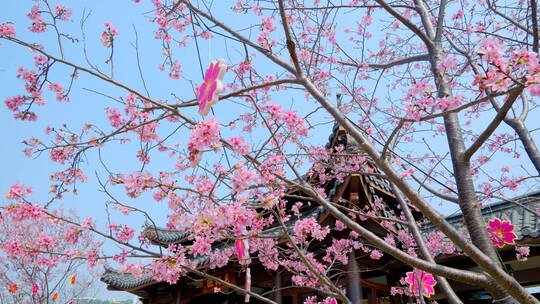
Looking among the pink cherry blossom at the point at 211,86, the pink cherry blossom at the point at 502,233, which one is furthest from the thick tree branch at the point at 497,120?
the pink cherry blossom at the point at 502,233

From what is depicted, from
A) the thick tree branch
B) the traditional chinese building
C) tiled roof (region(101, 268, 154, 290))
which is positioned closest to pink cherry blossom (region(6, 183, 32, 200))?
the traditional chinese building

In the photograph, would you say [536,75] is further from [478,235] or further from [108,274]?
[108,274]

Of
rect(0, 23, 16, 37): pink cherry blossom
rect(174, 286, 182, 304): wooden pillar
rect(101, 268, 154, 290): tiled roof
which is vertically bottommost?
rect(174, 286, 182, 304): wooden pillar

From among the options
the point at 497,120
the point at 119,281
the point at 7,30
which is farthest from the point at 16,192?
the point at 119,281

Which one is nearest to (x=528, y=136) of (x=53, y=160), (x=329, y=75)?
(x=329, y=75)

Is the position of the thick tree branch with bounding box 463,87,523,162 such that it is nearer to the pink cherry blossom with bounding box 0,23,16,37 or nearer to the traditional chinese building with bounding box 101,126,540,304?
the traditional chinese building with bounding box 101,126,540,304

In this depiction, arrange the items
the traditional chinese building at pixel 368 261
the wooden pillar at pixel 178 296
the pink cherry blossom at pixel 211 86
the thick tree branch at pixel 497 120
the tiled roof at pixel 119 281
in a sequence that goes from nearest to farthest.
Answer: the thick tree branch at pixel 497 120
the pink cherry blossom at pixel 211 86
the traditional chinese building at pixel 368 261
the wooden pillar at pixel 178 296
the tiled roof at pixel 119 281

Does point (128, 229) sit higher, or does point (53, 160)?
point (53, 160)

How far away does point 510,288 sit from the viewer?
76.5 inches

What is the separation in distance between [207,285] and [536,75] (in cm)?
745

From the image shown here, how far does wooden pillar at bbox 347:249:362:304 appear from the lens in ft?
16.4

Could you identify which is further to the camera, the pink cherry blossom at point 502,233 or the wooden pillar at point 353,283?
the wooden pillar at point 353,283

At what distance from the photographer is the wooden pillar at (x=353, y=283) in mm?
5004

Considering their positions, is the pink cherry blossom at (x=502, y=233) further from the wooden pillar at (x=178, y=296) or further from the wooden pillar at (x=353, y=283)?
the wooden pillar at (x=178, y=296)
